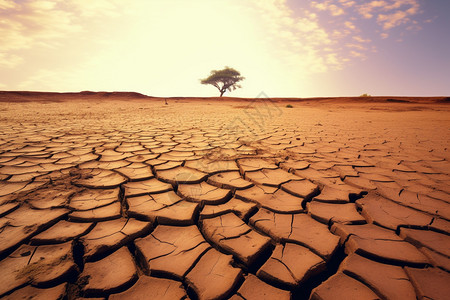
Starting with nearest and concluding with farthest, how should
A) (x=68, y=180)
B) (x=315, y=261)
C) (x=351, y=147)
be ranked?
(x=315, y=261) → (x=68, y=180) → (x=351, y=147)

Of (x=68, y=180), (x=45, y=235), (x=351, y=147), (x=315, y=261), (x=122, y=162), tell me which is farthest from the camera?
(x=351, y=147)

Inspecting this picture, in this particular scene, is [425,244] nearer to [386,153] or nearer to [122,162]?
[386,153]

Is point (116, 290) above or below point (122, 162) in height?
below

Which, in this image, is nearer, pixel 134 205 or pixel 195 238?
pixel 195 238

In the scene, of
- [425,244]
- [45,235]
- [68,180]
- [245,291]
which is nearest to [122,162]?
[68,180]

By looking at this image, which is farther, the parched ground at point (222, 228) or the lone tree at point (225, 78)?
the lone tree at point (225, 78)

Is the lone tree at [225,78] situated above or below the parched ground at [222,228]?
above

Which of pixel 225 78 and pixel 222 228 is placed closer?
pixel 222 228

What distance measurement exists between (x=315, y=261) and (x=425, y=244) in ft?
1.76

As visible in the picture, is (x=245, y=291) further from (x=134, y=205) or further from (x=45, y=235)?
(x=45, y=235)

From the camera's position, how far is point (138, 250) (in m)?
0.90

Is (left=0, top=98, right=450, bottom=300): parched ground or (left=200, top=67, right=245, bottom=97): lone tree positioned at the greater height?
(left=200, top=67, right=245, bottom=97): lone tree

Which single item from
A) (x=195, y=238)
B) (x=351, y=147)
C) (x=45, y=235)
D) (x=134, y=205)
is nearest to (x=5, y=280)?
(x=45, y=235)

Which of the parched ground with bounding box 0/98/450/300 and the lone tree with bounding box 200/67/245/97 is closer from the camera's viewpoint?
the parched ground with bounding box 0/98/450/300
